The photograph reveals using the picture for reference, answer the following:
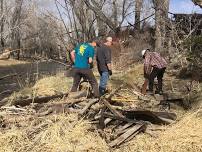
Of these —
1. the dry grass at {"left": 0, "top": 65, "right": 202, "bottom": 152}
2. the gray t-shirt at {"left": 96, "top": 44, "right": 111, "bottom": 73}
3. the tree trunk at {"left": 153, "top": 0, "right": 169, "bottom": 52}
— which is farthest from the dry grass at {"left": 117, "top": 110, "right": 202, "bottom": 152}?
the tree trunk at {"left": 153, "top": 0, "right": 169, "bottom": 52}

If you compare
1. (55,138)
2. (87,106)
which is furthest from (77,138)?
(87,106)

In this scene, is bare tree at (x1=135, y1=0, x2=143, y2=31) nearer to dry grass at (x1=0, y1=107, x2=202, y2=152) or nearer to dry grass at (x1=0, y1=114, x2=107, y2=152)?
dry grass at (x1=0, y1=107, x2=202, y2=152)

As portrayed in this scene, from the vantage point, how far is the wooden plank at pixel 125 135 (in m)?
9.32

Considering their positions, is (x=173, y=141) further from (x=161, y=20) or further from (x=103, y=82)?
(x=161, y=20)

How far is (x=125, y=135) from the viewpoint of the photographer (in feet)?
31.4

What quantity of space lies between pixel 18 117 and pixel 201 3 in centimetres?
1046

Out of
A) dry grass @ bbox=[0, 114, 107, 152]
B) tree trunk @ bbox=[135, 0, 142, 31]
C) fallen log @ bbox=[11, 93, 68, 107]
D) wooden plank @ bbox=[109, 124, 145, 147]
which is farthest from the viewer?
tree trunk @ bbox=[135, 0, 142, 31]

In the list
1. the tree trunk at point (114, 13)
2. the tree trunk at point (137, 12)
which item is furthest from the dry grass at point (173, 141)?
→ the tree trunk at point (137, 12)

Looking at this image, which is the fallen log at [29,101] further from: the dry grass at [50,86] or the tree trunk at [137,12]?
the tree trunk at [137,12]

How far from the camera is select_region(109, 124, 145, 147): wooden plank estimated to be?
9.32 meters

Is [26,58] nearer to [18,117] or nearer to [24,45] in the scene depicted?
[24,45]

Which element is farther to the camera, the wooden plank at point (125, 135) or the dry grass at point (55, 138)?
the wooden plank at point (125, 135)

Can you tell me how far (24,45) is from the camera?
7094cm

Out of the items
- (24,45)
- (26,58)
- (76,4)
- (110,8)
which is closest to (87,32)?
(76,4)
